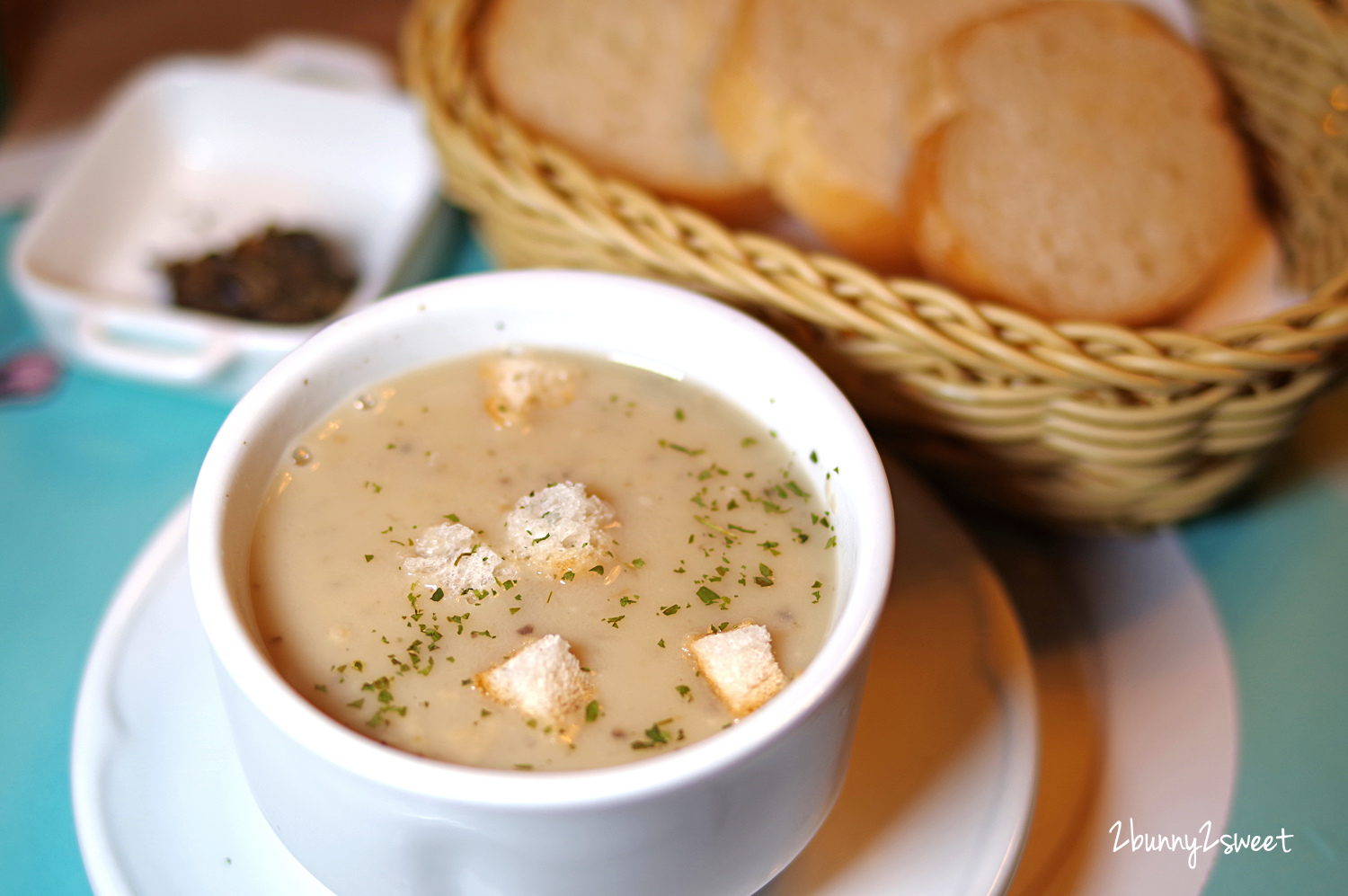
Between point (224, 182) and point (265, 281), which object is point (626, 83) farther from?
point (224, 182)

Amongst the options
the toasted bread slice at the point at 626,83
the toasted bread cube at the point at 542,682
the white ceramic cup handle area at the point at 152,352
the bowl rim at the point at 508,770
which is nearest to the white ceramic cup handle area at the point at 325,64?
the toasted bread slice at the point at 626,83

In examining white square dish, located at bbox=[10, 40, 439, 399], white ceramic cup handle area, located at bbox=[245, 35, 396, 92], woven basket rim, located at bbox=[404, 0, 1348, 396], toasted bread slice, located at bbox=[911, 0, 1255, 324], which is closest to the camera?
woven basket rim, located at bbox=[404, 0, 1348, 396]

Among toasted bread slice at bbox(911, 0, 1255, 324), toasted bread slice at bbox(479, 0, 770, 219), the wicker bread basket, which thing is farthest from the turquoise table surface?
toasted bread slice at bbox(479, 0, 770, 219)

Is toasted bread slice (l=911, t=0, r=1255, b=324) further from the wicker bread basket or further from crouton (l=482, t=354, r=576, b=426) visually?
crouton (l=482, t=354, r=576, b=426)

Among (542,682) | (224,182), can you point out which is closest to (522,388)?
(542,682)

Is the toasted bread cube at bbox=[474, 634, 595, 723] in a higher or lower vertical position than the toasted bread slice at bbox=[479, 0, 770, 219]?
lower

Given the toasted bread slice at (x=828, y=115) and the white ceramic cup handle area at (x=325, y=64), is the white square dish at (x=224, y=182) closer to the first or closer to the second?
the white ceramic cup handle area at (x=325, y=64)
